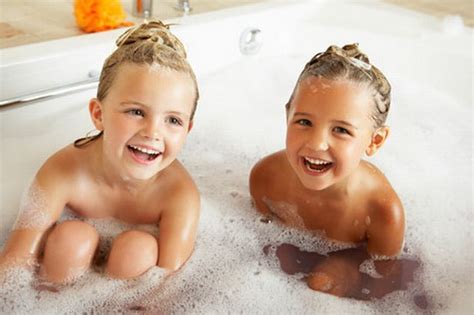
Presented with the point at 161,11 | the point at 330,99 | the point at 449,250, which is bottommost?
the point at 449,250

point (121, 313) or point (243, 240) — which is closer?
point (121, 313)

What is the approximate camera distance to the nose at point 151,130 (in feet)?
3.66

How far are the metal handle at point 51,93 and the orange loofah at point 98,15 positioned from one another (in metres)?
0.30

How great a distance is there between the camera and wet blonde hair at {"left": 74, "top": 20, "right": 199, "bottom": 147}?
3.71 feet

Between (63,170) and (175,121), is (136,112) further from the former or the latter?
(63,170)

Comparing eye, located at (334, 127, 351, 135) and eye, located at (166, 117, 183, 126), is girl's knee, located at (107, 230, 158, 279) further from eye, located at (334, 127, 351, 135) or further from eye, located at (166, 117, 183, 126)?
eye, located at (334, 127, 351, 135)

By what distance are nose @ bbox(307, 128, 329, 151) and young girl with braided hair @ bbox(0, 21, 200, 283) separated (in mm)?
230

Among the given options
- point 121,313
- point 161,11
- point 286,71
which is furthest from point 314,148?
point 161,11

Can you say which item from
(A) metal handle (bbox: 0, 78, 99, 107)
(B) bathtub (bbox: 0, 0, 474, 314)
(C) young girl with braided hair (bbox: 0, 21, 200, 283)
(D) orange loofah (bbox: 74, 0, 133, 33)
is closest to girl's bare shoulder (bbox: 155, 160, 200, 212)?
(C) young girl with braided hair (bbox: 0, 21, 200, 283)

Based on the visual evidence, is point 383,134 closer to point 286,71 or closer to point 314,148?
point 314,148

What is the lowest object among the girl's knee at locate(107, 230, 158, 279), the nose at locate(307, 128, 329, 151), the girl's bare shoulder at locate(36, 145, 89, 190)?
the girl's knee at locate(107, 230, 158, 279)

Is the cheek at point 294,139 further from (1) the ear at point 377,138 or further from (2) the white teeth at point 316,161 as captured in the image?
(1) the ear at point 377,138

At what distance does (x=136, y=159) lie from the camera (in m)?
1.15

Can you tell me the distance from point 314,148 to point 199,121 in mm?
677
